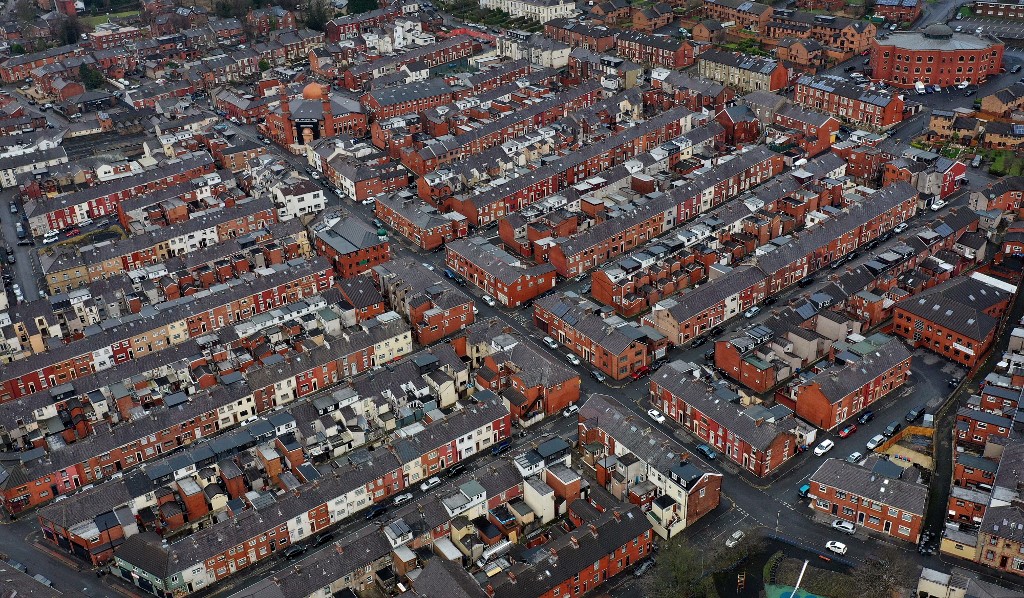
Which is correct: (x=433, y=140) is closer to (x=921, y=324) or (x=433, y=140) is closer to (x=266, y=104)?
(x=266, y=104)

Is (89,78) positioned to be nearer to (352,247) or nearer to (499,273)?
(352,247)

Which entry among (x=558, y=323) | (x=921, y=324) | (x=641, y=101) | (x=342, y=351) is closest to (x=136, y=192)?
(x=342, y=351)

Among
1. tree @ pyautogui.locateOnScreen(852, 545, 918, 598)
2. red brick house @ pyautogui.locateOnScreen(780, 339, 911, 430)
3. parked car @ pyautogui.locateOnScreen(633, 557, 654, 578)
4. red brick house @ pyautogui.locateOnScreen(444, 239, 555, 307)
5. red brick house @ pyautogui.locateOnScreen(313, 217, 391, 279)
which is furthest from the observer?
red brick house @ pyautogui.locateOnScreen(313, 217, 391, 279)

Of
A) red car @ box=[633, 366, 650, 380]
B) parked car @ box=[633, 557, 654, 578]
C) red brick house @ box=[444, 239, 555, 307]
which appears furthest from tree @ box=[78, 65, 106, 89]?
parked car @ box=[633, 557, 654, 578]

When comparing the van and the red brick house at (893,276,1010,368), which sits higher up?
the red brick house at (893,276,1010,368)

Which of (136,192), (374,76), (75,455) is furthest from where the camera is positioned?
(374,76)

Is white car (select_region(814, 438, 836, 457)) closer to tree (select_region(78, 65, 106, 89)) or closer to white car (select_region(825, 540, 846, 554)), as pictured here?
white car (select_region(825, 540, 846, 554))
